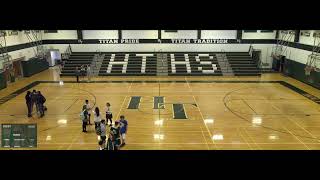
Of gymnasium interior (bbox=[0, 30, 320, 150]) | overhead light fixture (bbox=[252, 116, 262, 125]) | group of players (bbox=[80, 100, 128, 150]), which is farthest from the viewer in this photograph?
overhead light fixture (bbox=[252, 116, 262, 125])

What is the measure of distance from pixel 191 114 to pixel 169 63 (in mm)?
13916

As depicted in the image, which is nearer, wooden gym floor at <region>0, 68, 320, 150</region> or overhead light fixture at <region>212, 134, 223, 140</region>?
wooden gym floor at <region>0, 68, 320, 150</region>

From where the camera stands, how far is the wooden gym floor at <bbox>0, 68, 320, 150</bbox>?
12.3 metres

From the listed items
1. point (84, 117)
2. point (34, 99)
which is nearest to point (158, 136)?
point (84, 117)

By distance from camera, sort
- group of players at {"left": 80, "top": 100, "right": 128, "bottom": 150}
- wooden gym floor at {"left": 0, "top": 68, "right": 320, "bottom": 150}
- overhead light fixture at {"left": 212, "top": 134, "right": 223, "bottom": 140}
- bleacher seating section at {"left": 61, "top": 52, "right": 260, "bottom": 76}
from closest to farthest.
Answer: group of players at {"left": 80, "top": 100, "right": 128, "bottom": 150}
wooden gym floor at {"left": 0, "top": 68, "right": 320, "bottom": 150}
overhead light fixture at {"left": 212, "top": 134, "right": 223, "bottom": 140}
bleacher seating section at {"left": 61, "top": 52, "right": 260, "bottom": 76}

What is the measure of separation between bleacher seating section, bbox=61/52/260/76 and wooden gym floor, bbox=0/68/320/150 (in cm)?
232

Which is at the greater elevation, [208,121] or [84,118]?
[84,118]

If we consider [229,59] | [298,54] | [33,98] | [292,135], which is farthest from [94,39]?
[292,135]

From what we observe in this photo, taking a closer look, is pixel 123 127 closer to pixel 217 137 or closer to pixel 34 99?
pixel 217 137

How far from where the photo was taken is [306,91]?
21.6 meters

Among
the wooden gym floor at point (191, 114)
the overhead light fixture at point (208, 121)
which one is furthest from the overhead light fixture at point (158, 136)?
the overhead light fixture at point (208, 121)

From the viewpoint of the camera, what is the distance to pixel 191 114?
53.3 ft

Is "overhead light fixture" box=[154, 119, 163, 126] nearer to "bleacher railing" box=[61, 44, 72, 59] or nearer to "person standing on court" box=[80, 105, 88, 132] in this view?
"person standing on court" box=[80, 105, 88, 132]
